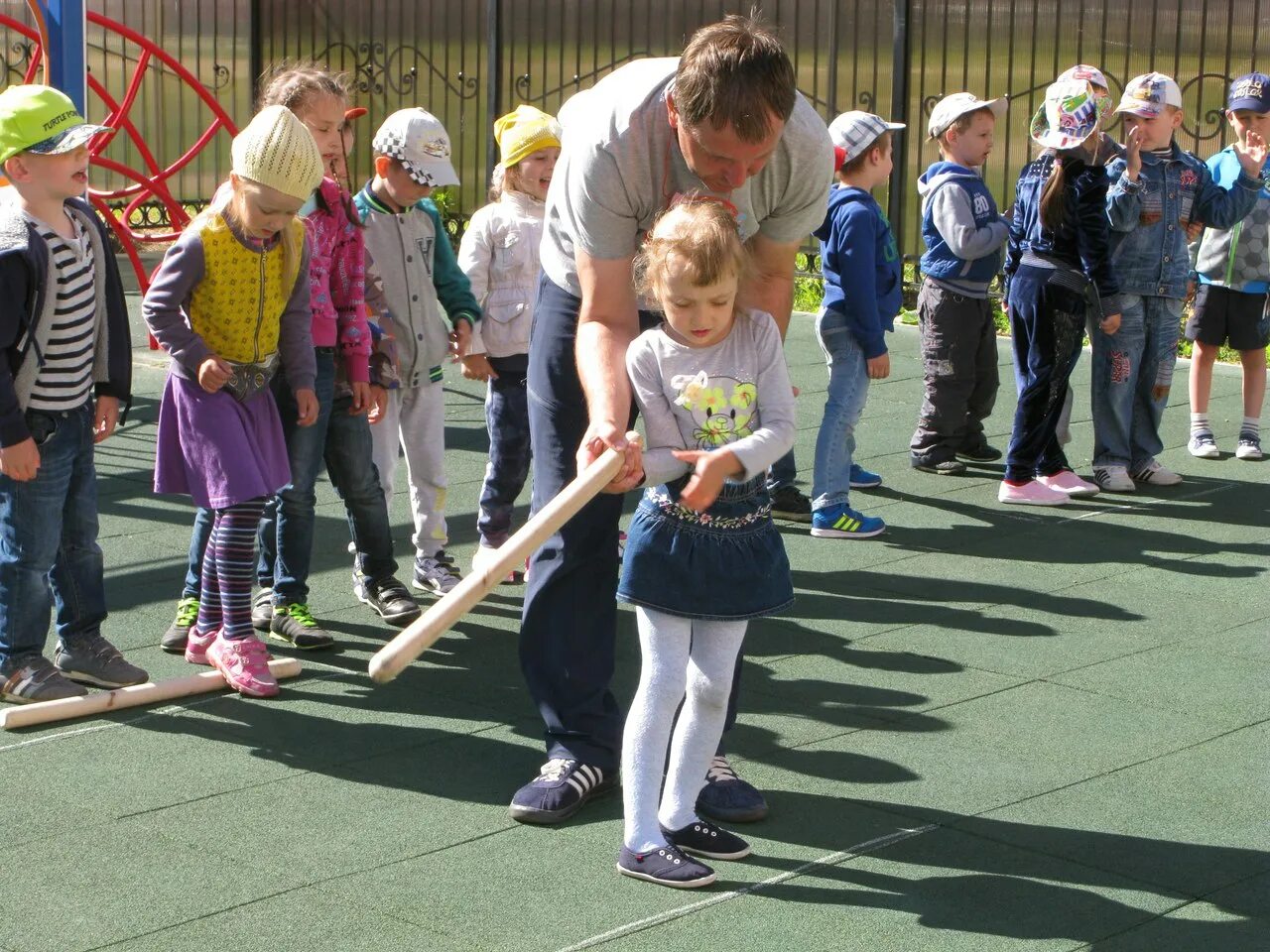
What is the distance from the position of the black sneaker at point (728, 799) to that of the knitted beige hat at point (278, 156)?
1963mm

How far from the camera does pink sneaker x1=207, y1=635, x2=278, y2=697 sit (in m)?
5.02

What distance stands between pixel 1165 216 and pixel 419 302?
360 cm

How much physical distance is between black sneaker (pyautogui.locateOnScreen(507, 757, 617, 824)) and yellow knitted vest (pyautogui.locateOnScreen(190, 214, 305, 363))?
1.60 metres

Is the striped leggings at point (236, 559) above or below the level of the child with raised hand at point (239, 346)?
below

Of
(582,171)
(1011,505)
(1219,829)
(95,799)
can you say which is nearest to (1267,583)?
(1011,505)

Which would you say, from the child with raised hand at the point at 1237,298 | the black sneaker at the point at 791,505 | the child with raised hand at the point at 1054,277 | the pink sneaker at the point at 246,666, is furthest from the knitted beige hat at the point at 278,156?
the child with raised hand at the point at 1237,298

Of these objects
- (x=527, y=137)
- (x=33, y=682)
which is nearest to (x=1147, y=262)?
(x=527, y=137)

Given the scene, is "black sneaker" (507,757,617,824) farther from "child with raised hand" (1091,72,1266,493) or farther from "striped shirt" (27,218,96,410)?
"child with raised hand" (1091,72,1266,493)

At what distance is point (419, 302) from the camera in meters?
6.05

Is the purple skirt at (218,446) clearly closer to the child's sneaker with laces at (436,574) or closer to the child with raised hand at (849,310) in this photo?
the child's sneaker with laces at (436,574)

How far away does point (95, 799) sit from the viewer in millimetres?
4219

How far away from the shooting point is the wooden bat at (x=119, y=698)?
472 cm

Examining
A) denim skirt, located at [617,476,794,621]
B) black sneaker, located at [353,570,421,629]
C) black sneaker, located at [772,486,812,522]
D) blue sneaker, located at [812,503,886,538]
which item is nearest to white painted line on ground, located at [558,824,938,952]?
denim skirt, located at [617,476,794,621]

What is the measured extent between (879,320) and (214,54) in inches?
478
